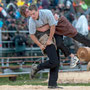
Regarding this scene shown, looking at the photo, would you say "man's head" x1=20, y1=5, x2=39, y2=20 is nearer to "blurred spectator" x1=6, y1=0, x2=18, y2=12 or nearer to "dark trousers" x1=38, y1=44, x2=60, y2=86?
"dark trousers" x1=38, y1=44, x2=60, y2=86

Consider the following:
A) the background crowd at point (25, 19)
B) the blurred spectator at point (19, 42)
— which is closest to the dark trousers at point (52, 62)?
the background crowd at point (25, 19)

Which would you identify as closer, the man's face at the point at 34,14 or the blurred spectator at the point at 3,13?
the man's face at the point at 34,14

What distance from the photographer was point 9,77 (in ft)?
44.1

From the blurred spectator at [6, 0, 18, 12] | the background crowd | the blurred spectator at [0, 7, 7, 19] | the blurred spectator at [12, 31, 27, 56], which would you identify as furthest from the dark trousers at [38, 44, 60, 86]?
the blurred spectator at [6, 0, 18, 12]

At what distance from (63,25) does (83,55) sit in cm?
495

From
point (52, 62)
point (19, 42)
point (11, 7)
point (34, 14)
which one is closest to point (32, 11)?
point (34, 14)

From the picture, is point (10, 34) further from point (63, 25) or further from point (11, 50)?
point (63, 25)

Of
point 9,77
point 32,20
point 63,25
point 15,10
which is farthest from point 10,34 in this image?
point 32,20

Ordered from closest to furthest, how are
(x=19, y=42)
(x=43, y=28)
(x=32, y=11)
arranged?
(x=32, y=11) < (x=43, y=28) < (x=19, y=42)

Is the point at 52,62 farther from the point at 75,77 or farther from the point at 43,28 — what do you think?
the point at 75,77

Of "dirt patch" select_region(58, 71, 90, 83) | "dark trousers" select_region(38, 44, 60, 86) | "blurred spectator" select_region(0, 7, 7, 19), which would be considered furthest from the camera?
"blurred spectator" select_region(0, 7, 7, 19)

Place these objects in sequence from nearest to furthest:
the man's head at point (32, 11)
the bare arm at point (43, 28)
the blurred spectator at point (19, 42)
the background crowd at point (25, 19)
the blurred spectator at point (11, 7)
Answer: the man's head at point (32, 11)
the bare arm at point (43, 28)
the blurred spectator at point (19, 42)
the background crowd at point (25, 19)
the blurred spectator at point (11, 7)

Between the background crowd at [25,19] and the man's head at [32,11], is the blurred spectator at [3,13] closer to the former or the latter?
the background crowd at [25,19]

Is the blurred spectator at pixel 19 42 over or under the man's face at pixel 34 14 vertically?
under
